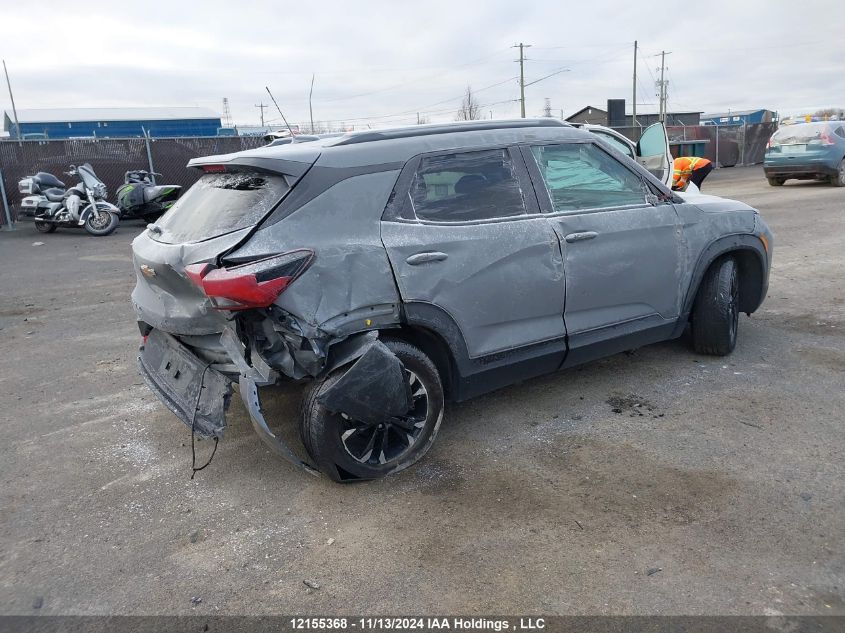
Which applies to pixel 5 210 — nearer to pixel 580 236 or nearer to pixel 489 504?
pixel 580 236

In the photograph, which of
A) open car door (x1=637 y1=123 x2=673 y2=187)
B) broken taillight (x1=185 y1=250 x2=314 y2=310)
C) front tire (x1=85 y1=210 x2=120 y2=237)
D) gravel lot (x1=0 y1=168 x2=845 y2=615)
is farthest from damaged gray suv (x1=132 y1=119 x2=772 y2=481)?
front tire (x1=85 y1=210 x2=120 y2=237)

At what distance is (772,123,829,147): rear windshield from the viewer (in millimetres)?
16016

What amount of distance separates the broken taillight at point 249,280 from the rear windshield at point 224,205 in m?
0.29

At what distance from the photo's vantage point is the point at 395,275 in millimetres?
3508

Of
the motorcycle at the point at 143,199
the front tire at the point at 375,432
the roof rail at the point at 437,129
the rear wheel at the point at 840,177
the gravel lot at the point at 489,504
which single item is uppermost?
the roof rail at the point at 437,129

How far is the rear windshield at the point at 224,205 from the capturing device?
343 centimetres

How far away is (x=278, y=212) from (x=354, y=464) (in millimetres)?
1339

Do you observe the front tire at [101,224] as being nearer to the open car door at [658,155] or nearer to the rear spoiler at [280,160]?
the open car door at [658,155]

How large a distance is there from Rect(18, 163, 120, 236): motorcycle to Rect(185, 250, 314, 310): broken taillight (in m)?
12.9

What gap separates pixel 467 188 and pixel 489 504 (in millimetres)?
1768

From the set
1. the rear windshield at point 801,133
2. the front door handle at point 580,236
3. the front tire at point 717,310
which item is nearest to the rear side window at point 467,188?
the front door handle at point 580,236

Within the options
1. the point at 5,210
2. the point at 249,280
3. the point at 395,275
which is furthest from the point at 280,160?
the point at 5,210

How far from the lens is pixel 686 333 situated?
5.51 meters

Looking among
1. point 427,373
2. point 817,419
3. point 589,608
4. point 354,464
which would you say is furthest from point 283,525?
point 817,419
